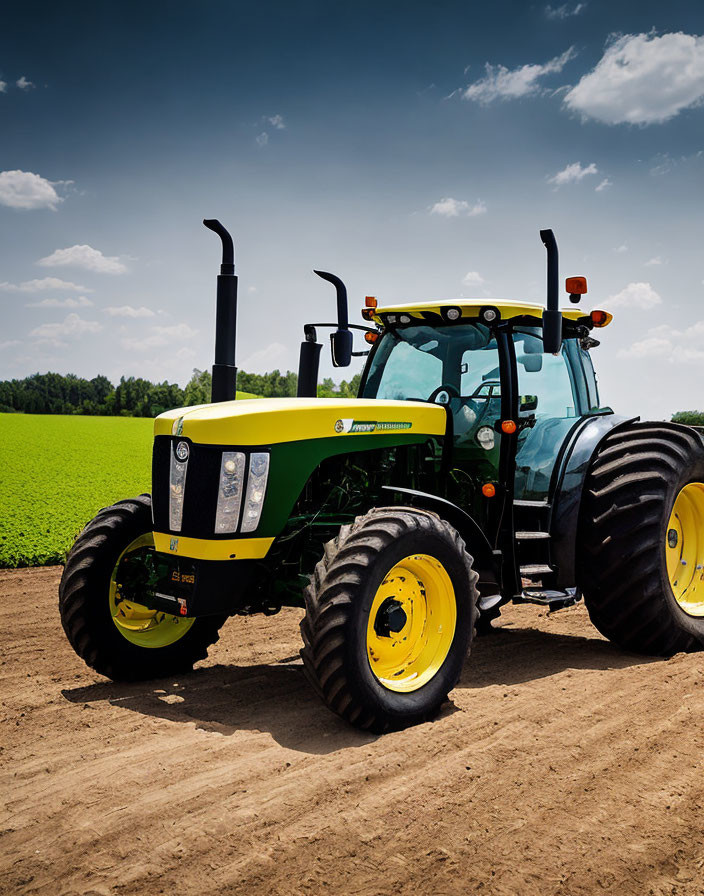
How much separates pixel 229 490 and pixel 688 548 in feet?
12.5

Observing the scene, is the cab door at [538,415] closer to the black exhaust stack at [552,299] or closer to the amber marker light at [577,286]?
the amber marker light at [577,286]

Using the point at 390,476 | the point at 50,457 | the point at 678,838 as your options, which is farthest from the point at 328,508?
the point at 50,457

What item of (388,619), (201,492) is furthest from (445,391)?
(201,492)

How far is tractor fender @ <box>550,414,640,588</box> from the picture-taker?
5.73 metres

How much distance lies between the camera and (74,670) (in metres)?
5.59

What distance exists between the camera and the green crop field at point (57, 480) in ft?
35.8

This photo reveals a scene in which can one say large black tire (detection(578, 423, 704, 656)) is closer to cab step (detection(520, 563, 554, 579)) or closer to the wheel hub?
cab step (detection(520, 563, 554, 579))

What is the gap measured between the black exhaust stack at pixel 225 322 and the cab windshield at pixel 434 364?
3.63 ft

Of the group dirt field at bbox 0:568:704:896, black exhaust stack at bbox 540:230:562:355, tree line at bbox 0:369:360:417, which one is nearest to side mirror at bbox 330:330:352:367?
black exhaust stack at bbox 540:230:562:355

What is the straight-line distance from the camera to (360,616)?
13.6ft

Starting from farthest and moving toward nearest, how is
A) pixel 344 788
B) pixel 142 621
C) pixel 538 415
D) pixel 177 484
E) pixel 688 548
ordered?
pixel 688 548 < pixel 538 415 < pixel 142 621 < pixel 177 484 < pixel 344 788

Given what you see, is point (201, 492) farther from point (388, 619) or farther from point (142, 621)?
point (142, 621)

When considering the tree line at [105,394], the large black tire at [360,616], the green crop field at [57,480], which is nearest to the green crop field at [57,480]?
the green crop field at [57,480]

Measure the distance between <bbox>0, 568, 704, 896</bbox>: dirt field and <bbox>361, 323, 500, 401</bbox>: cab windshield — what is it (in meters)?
1.98
